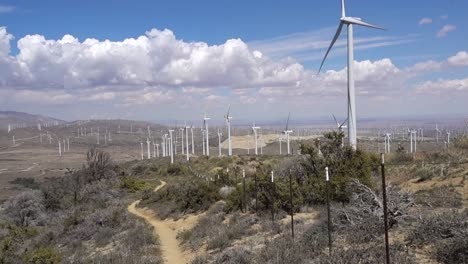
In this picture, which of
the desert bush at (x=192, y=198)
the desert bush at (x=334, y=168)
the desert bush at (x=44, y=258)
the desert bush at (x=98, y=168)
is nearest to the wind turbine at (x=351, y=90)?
the desert bush at (x=334, y=168)

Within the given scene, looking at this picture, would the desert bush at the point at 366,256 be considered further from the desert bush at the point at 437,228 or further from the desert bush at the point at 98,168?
the desert bush at the point at 98,168

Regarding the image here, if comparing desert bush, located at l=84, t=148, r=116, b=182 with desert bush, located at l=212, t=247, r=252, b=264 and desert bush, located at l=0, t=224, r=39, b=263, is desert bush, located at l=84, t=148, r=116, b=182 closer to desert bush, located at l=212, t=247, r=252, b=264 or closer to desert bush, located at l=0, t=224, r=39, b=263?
desert bush, located at l=0, t=224, r=39, b=263

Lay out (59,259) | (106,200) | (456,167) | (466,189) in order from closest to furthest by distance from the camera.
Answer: (59,259), (466,189), (456,167), (106,200)

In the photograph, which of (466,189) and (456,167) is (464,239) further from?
(456,167)

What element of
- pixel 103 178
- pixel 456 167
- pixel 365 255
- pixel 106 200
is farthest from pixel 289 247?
pixel 103 178

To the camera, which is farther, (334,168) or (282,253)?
(334,168)

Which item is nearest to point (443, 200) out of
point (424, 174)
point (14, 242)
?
point (424, 174)

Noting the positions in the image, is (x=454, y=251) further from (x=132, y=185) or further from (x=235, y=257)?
(x=132, y=185)
